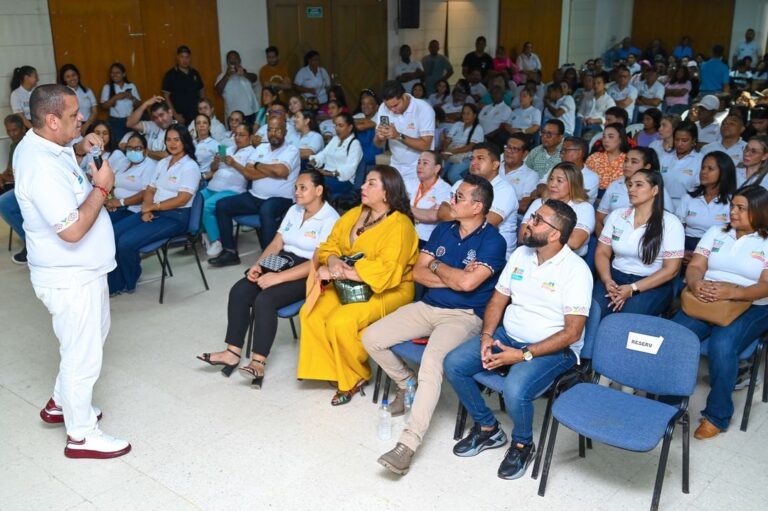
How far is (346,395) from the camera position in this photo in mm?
4000

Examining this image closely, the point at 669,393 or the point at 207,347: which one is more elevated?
the point at 669,393

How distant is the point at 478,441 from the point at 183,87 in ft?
25.2

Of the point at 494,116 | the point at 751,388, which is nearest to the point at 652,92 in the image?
the point at 494,116

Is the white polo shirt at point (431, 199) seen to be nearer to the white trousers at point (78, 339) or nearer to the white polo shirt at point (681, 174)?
the white polo shirt at point (681, 174)

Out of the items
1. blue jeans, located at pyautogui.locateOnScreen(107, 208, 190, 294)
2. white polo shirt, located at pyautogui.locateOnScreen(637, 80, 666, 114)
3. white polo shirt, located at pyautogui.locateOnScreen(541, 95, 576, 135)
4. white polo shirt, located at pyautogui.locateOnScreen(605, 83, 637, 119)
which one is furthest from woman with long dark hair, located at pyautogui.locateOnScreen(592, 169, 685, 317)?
white polo shirt, located at pyautogui.locateOnScreen(637, 80, 666, 114)

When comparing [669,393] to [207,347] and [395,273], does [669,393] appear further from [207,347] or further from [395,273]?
[207,347]

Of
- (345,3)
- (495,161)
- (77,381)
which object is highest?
(345,3)

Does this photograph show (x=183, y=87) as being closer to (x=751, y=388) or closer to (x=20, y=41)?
(x=20, y=41)

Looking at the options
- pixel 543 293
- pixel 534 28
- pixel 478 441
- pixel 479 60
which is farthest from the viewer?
pixel 534 28

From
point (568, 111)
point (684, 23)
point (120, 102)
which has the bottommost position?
point (568, 111)

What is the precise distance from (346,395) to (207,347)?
1.16 meters

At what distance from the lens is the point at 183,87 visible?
389 inches

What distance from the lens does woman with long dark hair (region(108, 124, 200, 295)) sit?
5516mm

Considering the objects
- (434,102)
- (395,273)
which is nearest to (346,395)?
(395,273)
